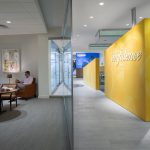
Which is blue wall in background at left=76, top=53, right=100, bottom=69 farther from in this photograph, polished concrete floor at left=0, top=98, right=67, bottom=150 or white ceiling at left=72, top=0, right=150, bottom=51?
polished concrete floor at left=0, top=98, right=67, bottom=150

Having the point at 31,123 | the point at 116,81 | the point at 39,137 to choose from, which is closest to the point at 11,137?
the point at 39,137

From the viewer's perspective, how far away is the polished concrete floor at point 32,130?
3405 mm

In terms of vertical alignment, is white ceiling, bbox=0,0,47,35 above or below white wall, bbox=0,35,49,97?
above

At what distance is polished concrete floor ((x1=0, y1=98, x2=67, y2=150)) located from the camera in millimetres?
3405

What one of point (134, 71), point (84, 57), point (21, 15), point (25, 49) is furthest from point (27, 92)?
point (84, 57)

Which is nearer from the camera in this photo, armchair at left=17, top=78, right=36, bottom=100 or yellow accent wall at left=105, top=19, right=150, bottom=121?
yellow accent wall at left=105, top=19, right=150, bottom=121

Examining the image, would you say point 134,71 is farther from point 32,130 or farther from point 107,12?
point 32,130

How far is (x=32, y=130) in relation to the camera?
4.25 meters

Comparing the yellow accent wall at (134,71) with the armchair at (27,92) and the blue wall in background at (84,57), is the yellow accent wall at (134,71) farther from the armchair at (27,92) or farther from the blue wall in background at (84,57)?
the blue wall in background at (84,57)

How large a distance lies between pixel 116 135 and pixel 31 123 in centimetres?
223

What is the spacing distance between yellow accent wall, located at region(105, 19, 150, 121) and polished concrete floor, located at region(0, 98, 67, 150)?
7.21ft

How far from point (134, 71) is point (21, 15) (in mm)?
4029

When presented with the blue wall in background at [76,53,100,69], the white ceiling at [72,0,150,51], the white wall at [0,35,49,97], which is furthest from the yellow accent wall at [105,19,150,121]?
the blue wall in background at [76,53,100,69]

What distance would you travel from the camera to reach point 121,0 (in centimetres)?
602
